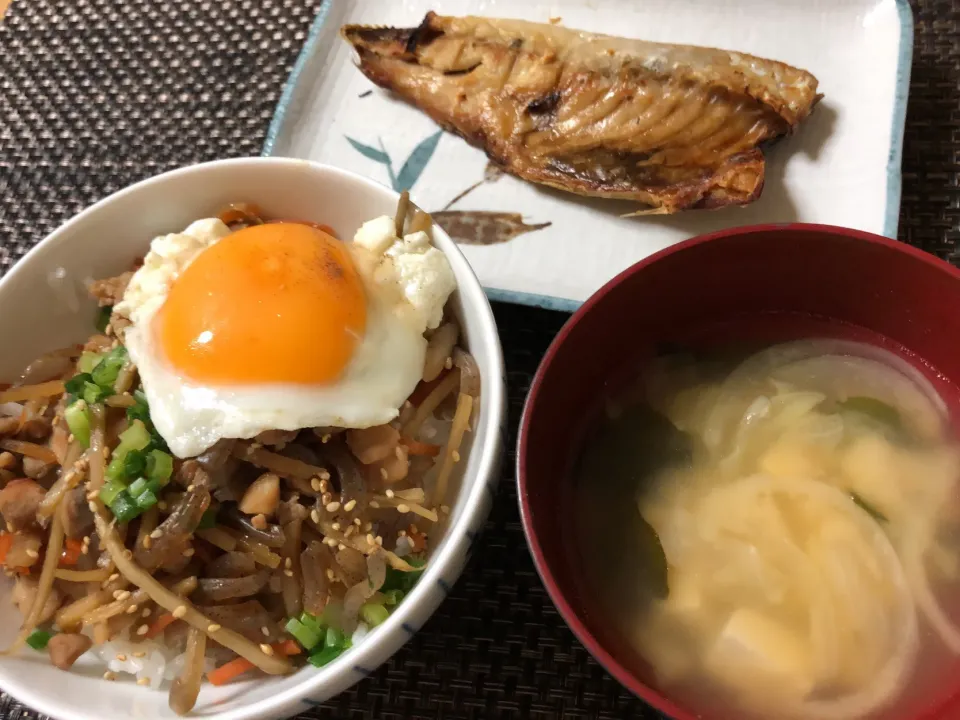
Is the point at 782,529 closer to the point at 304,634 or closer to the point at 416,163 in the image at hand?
the point at 304,634

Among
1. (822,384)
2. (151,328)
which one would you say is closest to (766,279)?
(822,384)

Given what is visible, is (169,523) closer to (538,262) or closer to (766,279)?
(538,262)

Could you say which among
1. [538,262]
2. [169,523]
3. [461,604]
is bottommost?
[461,604]

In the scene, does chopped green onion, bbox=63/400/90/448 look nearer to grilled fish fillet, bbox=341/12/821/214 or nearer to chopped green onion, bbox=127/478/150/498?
chopped green onion, bbox=127/478/150/498

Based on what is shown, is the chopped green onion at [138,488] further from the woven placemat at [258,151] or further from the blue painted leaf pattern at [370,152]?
the blue painted leaf pattern at [370,152]

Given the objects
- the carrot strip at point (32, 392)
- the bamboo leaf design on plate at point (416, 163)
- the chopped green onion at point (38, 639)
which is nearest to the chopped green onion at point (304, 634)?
the chopped green onion at point (38, 639)

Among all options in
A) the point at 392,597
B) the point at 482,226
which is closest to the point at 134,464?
the point at 392,597
